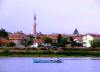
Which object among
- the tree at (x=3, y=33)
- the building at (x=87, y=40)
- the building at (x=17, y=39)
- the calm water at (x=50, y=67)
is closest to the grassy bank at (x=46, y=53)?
the calm water at (x=50, y=67)

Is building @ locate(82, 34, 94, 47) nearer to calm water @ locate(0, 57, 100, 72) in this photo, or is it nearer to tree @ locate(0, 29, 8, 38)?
tree @ locate(0, 29, 8, 38)

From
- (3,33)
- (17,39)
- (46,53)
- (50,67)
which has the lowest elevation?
(50,67)

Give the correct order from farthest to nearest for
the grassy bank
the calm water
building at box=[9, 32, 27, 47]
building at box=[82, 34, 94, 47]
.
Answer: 1. building at box=[82, 34, 94, 47]
2. building at box=[9, 32, 27, 47]
3. the grassy bank
4. the calm water

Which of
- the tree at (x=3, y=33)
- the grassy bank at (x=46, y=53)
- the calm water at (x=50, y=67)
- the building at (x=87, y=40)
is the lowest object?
the calm water at (x=50, y=67)

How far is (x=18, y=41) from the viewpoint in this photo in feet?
241

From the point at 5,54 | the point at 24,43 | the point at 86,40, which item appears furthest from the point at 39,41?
the point at 5,54

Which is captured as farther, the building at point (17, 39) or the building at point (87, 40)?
the building at point (87, 40)

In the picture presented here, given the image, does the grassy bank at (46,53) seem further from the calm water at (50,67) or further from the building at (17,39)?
the building at (17,39)

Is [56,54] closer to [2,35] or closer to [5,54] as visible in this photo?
[5,54]

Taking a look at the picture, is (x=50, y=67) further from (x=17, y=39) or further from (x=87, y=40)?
(x=87, y=40)

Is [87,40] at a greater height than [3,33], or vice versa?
[3,33]

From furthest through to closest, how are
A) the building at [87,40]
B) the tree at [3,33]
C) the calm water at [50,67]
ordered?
the building at [87,40] → the tree at [3,33] → the calm water at [50,67]

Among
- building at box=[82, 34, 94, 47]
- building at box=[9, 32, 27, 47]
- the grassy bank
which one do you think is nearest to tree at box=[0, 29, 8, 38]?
building at box=[9, 32, 27, 47]

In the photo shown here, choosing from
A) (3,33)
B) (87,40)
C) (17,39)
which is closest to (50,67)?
(3,33)
